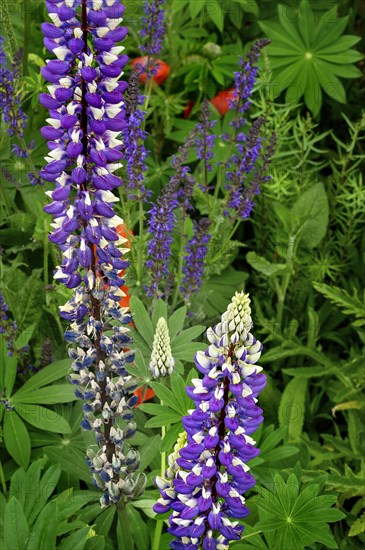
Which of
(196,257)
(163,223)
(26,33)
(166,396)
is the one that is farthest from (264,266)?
Answer: (26,33)

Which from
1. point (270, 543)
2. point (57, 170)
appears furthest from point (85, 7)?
point (270, 543)

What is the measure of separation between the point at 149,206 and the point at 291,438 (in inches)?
39.6

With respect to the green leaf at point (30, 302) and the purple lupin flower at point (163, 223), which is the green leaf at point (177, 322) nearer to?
the purple lupin flower at point (163, 223)

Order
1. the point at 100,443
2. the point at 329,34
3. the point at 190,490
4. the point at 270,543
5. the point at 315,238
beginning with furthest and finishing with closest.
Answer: the point at 329,34
the point at 315,238
the point at 270,543
the point at 100,443
the point at 190,490

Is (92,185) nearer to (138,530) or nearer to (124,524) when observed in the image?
(124,524)

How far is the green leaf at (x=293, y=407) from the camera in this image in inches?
92.1

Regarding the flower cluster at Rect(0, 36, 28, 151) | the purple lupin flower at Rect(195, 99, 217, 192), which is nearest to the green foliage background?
the flower cluster at Rect(0, 36, 28, 151)

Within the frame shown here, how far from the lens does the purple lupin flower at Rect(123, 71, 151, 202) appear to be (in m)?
1.91

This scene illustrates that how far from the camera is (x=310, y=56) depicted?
9.70ft

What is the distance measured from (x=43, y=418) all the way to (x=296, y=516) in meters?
0.73

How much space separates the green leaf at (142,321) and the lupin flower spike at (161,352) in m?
0.32

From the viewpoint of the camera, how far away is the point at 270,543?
1634mm

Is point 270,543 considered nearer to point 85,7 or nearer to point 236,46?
point 85,7

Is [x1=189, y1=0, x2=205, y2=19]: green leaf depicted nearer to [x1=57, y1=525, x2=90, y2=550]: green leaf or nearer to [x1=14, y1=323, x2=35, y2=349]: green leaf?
[x1=14, y1=323, x2=35, y2=349]: green leaf
